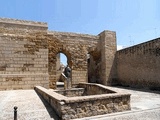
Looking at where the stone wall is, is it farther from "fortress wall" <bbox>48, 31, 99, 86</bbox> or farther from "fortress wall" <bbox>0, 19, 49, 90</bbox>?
"fortress wall" <bbox>0, 19, 49, 90</bbox>

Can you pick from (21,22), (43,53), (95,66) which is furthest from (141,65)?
(21,22)

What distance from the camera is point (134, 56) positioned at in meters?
11.5

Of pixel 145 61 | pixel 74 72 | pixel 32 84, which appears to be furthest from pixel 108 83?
pixel 32 84

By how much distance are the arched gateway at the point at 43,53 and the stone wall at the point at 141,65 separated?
1287mm

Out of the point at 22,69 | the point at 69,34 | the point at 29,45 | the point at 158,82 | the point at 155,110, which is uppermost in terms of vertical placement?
the point at 69,34

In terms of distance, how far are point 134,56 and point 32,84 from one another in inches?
319

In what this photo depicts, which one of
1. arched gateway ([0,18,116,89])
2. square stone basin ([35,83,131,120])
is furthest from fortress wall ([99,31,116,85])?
square stone basin ([35,83,131,120])

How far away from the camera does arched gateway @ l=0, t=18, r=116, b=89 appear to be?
9.54m

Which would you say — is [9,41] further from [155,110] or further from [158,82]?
[158,82]

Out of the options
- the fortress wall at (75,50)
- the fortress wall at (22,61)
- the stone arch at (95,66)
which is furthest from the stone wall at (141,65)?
the fortress wall at (22,61)

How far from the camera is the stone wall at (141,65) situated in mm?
9595

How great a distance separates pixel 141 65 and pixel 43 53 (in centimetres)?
737

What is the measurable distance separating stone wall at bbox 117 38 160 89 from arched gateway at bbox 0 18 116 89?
1287 millimetres

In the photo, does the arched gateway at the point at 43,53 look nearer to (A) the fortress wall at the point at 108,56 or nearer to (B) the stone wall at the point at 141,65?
(A) the fortress wall at the point at 108,56
